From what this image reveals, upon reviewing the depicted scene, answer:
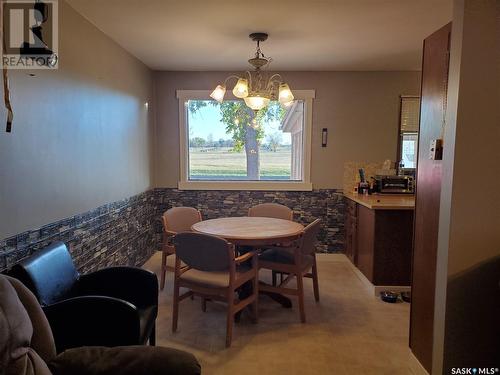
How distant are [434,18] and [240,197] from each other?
2.87m

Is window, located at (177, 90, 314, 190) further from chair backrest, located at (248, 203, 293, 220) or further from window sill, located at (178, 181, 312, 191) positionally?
chair backrest, located at (248, 203, 293, 220)

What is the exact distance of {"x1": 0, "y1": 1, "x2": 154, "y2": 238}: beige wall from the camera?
1940 millimetres

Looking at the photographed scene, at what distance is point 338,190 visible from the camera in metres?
4.61

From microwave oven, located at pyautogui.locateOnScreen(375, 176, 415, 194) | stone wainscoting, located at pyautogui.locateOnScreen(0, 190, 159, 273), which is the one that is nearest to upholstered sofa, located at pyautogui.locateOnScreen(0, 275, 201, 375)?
stone wainscoting, located at pyautogui.locateOnScreen(0, 190, 159, 273)

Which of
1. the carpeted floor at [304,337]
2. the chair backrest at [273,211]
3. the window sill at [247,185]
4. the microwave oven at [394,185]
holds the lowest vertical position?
the carpeted floor at [304,337]

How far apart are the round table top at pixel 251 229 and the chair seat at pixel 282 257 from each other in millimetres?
234

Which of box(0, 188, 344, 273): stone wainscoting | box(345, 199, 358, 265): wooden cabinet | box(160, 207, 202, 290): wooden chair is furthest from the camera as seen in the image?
box(345, 199, 358, 265): wooden cabinet

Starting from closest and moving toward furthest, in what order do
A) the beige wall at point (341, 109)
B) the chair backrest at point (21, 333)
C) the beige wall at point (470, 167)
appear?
1. the chair backrest at point (21, 333)
2. the beige wall at point (470, 167)
3. the beige wall at point (341, 109)

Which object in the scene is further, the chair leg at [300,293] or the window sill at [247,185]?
the window sill at [247,185]

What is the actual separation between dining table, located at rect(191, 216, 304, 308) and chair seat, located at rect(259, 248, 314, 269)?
11 centimetres

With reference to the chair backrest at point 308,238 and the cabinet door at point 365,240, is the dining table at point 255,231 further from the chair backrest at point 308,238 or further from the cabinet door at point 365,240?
the cabinet door at point 365,240

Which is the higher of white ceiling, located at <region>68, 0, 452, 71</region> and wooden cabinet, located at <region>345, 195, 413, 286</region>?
white ceiling, located at <region>68, 0, 452, 71</region>

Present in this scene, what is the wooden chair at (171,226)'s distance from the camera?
3411 mm

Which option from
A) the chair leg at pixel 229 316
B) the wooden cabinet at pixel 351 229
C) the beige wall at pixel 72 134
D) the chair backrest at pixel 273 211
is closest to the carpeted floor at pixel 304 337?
the chair leg at pixel 229 316
